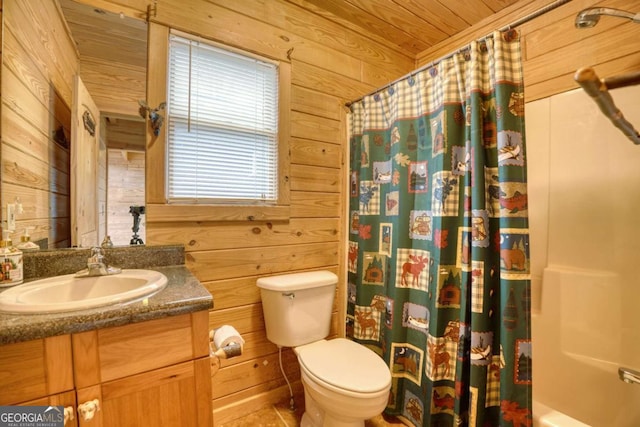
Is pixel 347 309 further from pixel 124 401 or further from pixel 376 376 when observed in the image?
pixel 124 401

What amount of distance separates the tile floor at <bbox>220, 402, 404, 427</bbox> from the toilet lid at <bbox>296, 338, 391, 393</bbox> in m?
0.44

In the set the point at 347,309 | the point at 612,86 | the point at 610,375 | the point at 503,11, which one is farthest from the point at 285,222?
the point at 503,11

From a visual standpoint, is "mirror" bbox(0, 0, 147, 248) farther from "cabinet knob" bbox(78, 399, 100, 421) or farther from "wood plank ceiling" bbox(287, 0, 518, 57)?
"wood plank ceiling" bbox(287, 0, 518, 57)

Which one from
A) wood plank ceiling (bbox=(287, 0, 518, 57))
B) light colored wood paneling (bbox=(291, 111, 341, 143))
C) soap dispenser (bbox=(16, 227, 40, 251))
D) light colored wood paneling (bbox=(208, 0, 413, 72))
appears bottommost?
soap dispenser (bbox=(16, 227, 40, 251))

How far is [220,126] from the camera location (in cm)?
149

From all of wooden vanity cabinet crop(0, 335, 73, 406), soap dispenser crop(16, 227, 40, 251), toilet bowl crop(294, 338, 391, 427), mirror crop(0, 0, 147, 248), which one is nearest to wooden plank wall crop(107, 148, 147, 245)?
mirror crop(0, 0, 147, 248)

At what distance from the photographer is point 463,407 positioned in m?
1.23

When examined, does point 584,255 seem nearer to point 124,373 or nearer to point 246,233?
point 246,233

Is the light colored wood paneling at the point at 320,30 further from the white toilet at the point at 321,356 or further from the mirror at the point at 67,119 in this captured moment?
the white toilet at the point at 321,356

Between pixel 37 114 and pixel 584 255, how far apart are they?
8.07ft

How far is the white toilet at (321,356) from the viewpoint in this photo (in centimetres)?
114

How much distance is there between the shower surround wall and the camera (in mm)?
1245

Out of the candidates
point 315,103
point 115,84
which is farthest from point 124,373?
point 315,103

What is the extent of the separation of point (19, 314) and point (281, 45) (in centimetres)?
163
